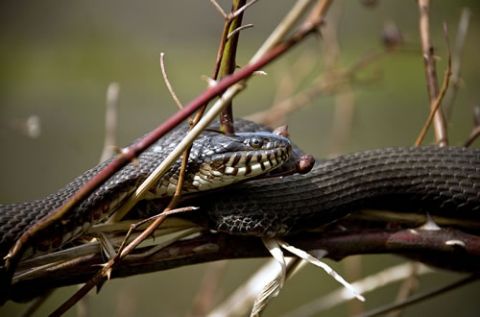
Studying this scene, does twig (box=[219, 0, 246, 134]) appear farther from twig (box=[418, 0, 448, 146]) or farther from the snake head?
twig (box=[418, 0, 448, 146])

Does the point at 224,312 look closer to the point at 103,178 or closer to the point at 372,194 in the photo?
the point at 372,194

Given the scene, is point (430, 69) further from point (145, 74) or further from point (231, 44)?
point (145, 74)

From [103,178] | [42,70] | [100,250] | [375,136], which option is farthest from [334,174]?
[42,70]

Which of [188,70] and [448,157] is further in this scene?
[188,70]

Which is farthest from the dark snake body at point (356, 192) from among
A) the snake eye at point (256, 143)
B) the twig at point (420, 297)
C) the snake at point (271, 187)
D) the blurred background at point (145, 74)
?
the blurred background at point (145, 74)

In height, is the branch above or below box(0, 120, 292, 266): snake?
below

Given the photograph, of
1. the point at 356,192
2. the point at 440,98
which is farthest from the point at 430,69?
the point at 356,192

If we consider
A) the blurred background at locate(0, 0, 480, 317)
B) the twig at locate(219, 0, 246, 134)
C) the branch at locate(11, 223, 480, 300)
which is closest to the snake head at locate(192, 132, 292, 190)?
the branch at locate(11, 223, 480, 300)

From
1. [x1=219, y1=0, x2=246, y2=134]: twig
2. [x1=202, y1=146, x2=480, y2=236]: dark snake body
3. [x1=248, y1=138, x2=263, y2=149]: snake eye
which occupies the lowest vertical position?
[x1=202, y1=146, x2=480, y2=236]: dark snake body
